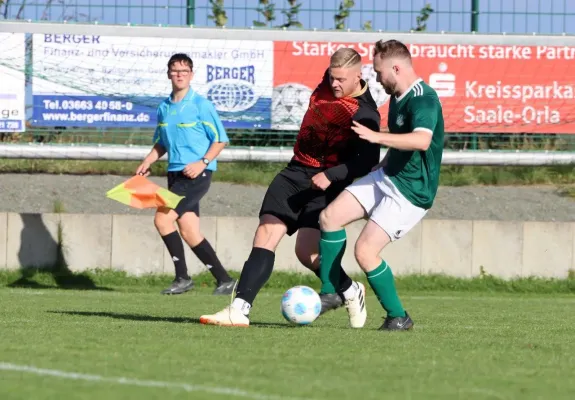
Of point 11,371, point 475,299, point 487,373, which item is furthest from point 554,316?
point 11,371

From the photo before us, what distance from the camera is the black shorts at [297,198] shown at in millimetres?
7953

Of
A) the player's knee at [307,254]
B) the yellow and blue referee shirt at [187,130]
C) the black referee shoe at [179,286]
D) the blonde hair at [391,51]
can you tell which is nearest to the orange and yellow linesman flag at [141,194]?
the yellow and blue referee shirt at [187,130]

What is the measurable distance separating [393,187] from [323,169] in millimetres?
633

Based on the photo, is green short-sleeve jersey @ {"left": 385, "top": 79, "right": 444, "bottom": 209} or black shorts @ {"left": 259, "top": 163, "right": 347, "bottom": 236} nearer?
green short-sleeve jersey @ {"left": 385, "top": 79, "right": 444, "bottom": 209}

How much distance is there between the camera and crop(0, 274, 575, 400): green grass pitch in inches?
186

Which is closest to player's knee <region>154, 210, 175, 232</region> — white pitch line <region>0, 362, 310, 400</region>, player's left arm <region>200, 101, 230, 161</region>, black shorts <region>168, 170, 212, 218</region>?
black shorts <region>168, 170, 212, 218</region>

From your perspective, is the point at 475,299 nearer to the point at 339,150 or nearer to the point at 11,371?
the point at 339,150

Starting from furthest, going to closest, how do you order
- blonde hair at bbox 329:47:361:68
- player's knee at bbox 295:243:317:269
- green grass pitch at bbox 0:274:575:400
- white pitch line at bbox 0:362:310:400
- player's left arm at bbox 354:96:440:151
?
player's knee at bbox 295:243:317:269 < blonde hair at bbox 329:47:361:68 < player's left arm at bbox 354:96:440:151 < green grass pitch at bbox 0:274:575:400 < white pitch line at bbox 0:362:310:400

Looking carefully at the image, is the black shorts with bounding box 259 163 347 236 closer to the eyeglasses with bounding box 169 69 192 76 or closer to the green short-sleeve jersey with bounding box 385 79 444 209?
the green short-sleeve jersey with bounding box 385 79 444 209

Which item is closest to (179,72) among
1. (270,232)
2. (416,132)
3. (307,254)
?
(307,254)

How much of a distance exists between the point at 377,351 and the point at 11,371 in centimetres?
193

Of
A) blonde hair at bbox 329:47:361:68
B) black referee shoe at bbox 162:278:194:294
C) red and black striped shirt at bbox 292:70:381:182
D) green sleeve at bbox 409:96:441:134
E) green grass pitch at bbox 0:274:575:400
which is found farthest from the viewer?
black referee shoe at bbox 162:278:194:294

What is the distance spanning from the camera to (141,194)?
442 inches

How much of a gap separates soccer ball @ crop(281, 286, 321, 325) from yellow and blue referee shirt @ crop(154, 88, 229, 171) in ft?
15.9
